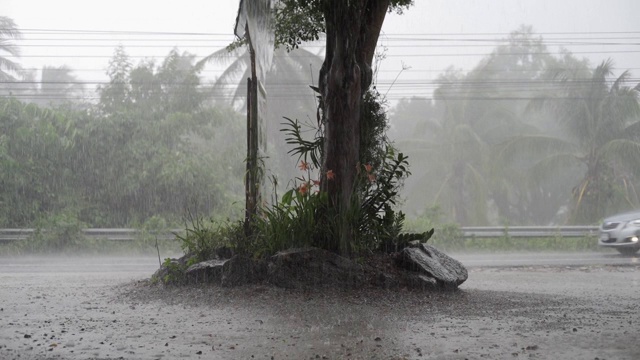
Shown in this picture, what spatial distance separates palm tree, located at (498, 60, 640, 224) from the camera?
2672cm

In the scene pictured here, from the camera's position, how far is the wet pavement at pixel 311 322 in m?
5.30

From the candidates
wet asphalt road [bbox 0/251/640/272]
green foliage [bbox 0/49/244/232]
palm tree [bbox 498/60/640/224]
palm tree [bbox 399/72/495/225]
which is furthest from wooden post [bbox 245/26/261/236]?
palm tree [bbox 399/72/495/225]

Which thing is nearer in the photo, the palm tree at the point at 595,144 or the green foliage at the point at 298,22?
the green foliage at the point at 298,22

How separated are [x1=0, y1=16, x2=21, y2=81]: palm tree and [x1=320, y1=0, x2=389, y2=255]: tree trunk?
22606 millimetres

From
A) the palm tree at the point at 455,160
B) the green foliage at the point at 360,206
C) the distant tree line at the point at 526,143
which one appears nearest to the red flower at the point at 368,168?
the green foliage at the point at 360,206

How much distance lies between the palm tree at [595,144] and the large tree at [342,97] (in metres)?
20.5

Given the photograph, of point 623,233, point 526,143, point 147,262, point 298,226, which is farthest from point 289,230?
point 526,143

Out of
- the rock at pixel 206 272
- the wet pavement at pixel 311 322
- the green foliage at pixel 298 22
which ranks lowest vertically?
the wet pavement at pixel 311 322

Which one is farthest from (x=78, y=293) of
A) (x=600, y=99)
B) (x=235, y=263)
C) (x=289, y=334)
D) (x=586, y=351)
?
(x=600, y=99)

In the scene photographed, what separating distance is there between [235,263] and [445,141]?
25.5 meters

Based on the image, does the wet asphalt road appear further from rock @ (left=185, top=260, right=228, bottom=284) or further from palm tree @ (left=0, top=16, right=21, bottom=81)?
palm tree @ (left=0, top=16, right=21, bottom=81)

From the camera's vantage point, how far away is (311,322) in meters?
6.47

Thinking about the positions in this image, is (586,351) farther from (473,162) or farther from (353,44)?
(473,162)

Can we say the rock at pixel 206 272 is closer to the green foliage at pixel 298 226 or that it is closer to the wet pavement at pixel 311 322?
the wet pavement at pixel 311 322
